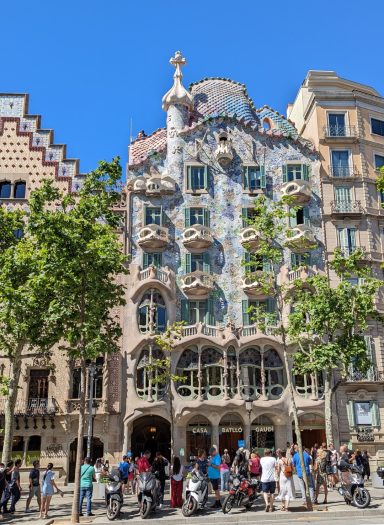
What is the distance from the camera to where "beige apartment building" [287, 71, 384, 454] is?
124 feet

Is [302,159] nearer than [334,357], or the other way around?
[334,357]

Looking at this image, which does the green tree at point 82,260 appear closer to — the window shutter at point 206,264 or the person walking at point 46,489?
the person walking at point 46,489

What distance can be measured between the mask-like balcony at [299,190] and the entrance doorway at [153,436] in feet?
55.6

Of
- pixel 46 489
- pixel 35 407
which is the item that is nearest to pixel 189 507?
pixel 46 489

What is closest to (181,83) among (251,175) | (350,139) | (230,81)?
(230,81)

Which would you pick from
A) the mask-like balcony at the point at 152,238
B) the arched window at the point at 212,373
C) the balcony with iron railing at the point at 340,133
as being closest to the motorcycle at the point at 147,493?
the arched window at the point at 212,373

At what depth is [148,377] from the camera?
3422 centimetres

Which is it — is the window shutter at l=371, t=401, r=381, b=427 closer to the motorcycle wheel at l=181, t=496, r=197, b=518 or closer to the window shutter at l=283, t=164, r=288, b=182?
the window shutter at l=283, t=164, r=288, b=182

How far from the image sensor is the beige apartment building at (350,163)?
3784 centimetres

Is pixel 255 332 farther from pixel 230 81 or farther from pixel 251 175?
pixel 230 81

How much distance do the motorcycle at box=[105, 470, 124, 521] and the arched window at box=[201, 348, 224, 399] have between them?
16217 mm

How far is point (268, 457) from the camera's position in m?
18.5

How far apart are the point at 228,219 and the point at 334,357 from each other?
46.3ft

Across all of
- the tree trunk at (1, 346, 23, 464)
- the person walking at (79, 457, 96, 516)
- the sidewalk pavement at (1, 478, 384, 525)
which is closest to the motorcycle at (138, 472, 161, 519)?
the sidewalk pavement at (1, 478, 384, 525)
